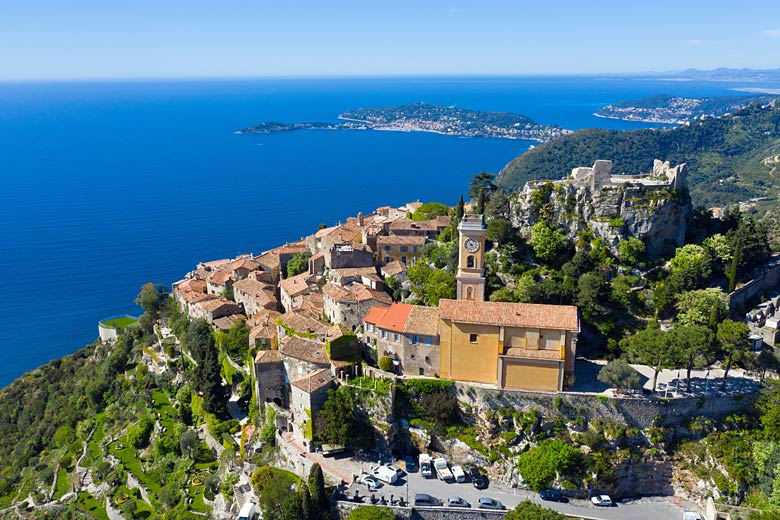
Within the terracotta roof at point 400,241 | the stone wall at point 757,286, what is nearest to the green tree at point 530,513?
the stone wall at point 757,286

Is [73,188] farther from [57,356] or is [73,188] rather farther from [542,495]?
[542,495]

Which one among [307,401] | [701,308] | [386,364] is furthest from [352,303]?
[701,308]

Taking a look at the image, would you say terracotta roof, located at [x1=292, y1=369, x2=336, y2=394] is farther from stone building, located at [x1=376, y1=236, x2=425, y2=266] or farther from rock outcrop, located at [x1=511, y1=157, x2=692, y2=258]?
rock outcrop, located at [x1=511, y1=157, x2=692, y2=258]

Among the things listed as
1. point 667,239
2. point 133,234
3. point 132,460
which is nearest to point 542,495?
point 667,239

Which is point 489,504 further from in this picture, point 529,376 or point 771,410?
point 771,410

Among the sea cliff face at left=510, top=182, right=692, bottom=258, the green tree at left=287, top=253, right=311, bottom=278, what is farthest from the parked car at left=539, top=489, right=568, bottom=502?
the green tree at left=287, top=253, right=311, bottom=278
